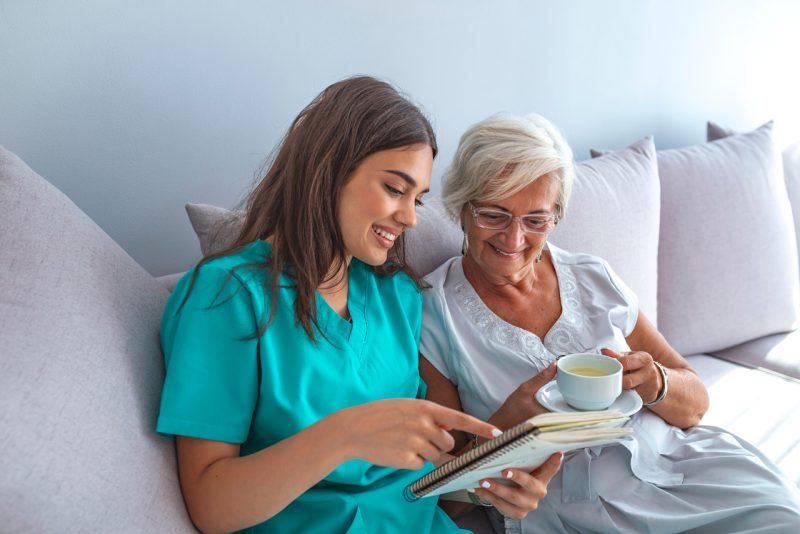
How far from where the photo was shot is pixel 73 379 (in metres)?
0.98

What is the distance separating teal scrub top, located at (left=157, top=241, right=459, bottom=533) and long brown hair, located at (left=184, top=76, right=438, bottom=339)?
0.03 meters

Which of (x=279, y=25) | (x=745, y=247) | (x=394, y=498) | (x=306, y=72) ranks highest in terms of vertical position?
(x=279, y=25)

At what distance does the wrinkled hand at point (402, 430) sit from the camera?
998mm

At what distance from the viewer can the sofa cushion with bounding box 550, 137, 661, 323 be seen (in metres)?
1.88

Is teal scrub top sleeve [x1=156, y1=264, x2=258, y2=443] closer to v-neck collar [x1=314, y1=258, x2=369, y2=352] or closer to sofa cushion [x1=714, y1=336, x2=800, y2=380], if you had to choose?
v-neck collar [x1=314, y1=258, x2=369, y2=352]

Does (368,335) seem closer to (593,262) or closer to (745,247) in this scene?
(593,262)

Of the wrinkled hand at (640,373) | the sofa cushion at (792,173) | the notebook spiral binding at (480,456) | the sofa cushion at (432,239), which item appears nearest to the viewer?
the notebook spiral binding at (480,456)

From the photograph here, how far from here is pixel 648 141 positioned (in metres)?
2.16

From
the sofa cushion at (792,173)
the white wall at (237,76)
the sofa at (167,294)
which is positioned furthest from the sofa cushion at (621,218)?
the sofa cushion at (792,173)

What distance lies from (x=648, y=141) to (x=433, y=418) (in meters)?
1.45

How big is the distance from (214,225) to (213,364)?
0.43 meters

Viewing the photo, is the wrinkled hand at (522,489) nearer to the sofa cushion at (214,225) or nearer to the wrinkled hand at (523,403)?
the wrinkled hand at (523,403)

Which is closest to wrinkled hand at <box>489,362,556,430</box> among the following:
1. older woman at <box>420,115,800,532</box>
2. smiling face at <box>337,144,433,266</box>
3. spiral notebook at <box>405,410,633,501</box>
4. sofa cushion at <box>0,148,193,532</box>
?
older woman at <box>420,115,800,532</box>

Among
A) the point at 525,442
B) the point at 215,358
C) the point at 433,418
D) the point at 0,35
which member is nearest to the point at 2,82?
the point at 0,35
